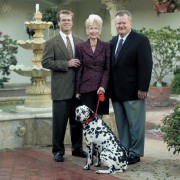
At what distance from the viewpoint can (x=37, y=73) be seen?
28.6 ft

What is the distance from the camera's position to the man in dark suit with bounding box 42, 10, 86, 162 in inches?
246

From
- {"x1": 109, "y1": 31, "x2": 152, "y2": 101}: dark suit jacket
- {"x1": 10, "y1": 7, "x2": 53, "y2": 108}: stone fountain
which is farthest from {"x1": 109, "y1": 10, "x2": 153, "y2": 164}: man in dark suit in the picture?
{"x1": 10, "y1": 7, "x2": 53, "y2": 108}: stone fountain

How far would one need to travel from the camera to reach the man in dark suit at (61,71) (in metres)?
6.26

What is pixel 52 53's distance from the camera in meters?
6.30

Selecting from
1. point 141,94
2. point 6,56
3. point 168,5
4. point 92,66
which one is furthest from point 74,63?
point 6,56

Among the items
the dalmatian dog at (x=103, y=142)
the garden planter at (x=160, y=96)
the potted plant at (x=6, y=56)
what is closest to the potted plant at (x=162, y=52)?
the garden planter at (x=160, y=96)

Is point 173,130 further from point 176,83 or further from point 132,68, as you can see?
point 176,83

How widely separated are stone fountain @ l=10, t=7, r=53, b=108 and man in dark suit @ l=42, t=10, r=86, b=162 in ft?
7.55

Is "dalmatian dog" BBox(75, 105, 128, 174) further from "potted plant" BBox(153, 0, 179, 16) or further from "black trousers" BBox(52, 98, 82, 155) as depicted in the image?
"potted plant" BBox(153, 0, 179, 16)

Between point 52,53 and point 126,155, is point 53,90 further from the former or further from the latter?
point 126,155

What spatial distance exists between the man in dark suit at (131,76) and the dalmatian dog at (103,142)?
17.1 inches

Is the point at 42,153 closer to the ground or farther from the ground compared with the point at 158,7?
closer to the ground

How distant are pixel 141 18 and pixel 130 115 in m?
10.5

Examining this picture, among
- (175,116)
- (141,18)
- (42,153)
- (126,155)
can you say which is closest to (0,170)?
(42,153)
